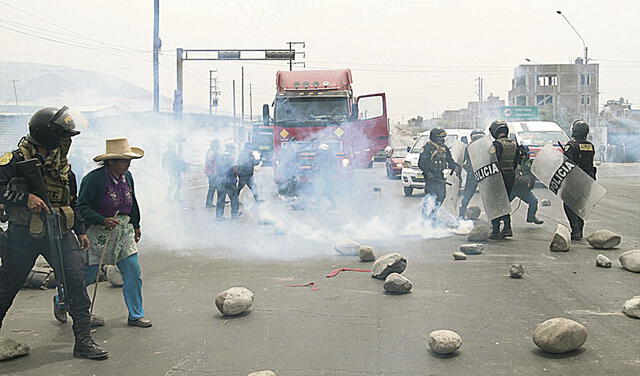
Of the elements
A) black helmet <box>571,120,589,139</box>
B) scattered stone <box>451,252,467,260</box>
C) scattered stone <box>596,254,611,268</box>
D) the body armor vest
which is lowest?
scattered stone <box>451,252,467,260</box>

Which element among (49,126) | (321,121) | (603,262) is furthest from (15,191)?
(321,121)

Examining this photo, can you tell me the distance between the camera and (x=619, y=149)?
4819 centimetres

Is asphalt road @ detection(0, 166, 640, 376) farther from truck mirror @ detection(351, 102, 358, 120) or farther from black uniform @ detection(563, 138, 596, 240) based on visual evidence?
truck mirror @ detection(351, 102, 358, 120)

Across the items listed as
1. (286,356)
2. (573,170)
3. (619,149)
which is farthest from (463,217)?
(619,149)

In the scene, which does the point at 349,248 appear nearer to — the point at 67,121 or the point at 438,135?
the point at 438,135

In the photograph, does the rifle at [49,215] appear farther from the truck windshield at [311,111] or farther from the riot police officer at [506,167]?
the truck windshield at [311,111]

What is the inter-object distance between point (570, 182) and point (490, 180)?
1.20 meters

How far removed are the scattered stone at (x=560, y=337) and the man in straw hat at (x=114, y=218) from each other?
318cm

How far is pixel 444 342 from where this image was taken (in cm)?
465

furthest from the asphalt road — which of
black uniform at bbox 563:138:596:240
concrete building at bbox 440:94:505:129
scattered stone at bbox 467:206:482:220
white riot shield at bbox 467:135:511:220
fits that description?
concrete building at bbox 440:94:505:129

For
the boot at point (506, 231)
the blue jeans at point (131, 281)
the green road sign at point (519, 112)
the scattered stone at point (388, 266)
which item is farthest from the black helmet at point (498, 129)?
the green road sign at point (519, 112)

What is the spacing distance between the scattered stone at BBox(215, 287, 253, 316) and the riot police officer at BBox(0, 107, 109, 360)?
4.13 feet

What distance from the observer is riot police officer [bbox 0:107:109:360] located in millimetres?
4652

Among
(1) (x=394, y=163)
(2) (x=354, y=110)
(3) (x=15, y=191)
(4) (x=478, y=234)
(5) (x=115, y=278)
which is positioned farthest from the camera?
(1) (x=394, y=163)
